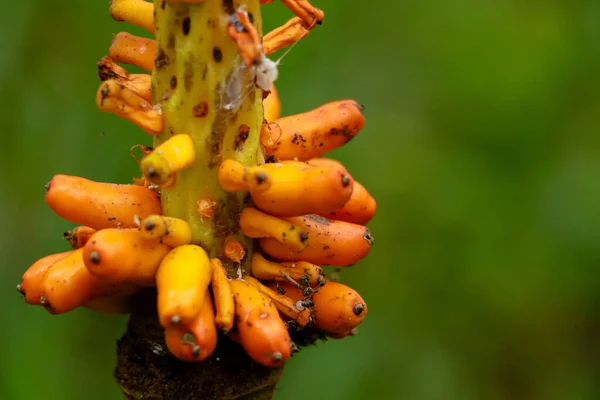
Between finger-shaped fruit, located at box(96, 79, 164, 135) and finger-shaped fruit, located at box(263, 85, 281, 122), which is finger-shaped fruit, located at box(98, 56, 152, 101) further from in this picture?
finger-shaped fruit, located at box(263, 85, 281, 122)

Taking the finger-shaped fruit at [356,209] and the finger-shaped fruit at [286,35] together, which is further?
the finger-shaped fruit at [356,209]

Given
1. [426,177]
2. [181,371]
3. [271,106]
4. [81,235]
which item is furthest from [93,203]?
[426,177]

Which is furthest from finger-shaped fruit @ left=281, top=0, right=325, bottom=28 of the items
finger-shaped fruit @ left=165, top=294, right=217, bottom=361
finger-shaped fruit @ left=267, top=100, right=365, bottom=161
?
finger-shaped fruit @ left=165, top=294, right=217, bottom=361

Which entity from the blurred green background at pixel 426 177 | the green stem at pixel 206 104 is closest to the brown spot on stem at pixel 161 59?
the green stem at pixel 206 104

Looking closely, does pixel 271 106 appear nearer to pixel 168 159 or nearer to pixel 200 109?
pixel 200 109

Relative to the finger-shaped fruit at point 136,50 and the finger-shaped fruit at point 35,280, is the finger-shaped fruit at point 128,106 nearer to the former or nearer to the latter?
the finger-shaped fruit at point 136,50

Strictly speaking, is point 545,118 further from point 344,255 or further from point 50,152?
point 344,255

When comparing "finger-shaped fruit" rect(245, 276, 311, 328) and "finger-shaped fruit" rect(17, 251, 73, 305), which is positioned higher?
"finger-shaped fruit" rect(245, 276, 311, 328)
